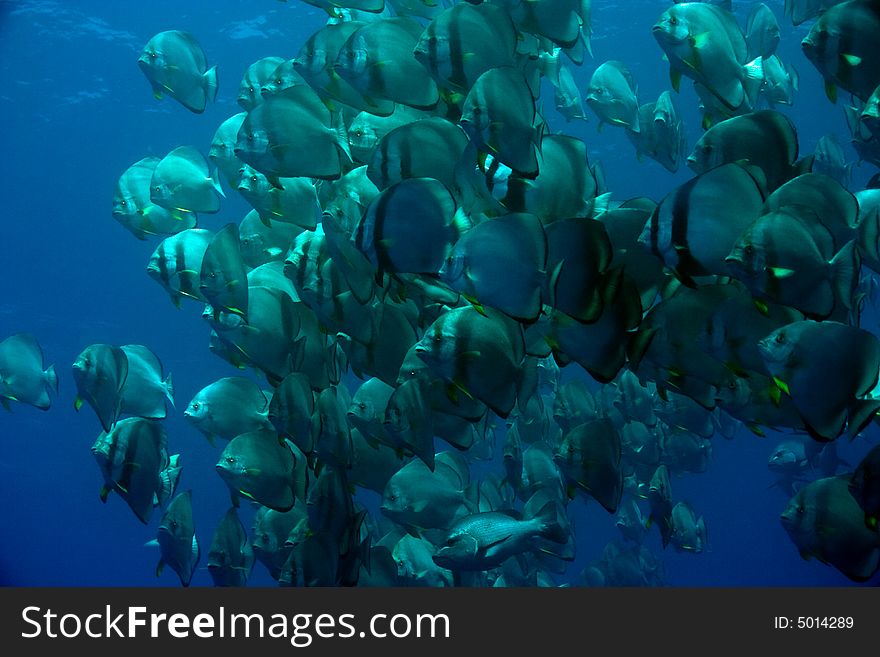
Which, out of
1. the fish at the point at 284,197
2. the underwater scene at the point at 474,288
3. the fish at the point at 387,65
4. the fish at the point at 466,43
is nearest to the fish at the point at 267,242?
the underwater scene at the point at 474,288

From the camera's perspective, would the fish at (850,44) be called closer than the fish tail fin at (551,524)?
Yes

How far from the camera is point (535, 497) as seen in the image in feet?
14.9

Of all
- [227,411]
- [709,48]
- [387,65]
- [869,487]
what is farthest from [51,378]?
[869,487]

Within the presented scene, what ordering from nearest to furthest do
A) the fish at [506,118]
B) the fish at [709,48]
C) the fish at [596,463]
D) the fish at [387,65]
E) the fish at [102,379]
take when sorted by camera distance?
the fish at [506,118], the fish at [387,65], the fish at [709,48], the fish at [596,463], the fish at [102,379]

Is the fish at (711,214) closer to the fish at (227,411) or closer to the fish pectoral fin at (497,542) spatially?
the fish pectoral fin at (497,542)

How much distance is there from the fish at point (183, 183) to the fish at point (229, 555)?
2136mm

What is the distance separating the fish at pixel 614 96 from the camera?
5.54m

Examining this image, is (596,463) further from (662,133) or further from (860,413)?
(662,133)

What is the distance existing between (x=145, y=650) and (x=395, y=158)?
2.61 metres

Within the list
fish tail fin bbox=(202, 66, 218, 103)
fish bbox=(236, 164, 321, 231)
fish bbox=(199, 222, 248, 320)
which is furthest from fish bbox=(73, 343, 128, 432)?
fish tail fin bbox=(202, 66, 218, 103)

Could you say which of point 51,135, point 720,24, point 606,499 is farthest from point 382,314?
point 51,135

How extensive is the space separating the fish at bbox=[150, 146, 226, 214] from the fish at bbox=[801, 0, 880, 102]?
12.0 ft

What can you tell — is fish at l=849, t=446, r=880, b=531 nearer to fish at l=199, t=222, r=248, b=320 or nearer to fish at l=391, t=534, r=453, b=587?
fish at l=391, t=534, r=453, b=587

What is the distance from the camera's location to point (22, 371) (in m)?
5.30
